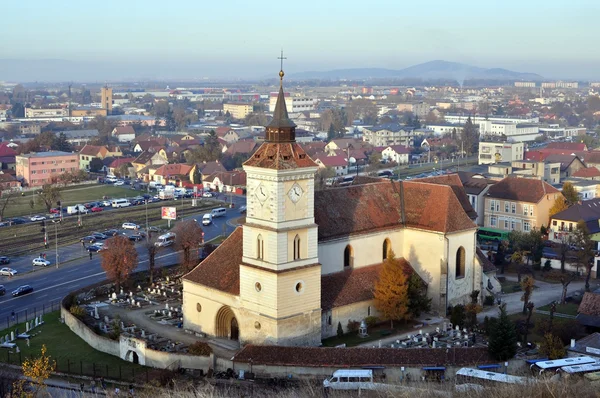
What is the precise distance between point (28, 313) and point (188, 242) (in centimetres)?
1052

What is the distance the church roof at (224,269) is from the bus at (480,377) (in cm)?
1109

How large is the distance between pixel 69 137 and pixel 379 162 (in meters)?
56.9

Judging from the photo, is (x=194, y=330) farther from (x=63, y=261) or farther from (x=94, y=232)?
(x=94, y=232)

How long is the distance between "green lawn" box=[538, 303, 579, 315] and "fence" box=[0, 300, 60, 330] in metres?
25.9

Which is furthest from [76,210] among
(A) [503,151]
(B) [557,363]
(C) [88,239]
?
(B) [557,363]

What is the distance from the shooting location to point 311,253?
36.0 m

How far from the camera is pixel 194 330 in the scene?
39.0 m

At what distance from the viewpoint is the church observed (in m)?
35.1

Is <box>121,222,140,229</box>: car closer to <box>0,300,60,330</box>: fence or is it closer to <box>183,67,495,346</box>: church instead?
<box>0,300,60,330</box>: fence

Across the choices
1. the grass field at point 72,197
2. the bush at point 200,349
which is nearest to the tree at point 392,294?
the bush at point 200,349

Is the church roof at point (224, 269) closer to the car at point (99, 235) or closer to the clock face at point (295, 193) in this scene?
the clock face at point (295, 193)

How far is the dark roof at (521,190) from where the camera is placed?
62.0 metres

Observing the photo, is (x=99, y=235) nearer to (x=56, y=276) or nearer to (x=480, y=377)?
(x=56, y=276)

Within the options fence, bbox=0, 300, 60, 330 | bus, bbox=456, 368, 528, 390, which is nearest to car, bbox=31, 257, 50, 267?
fence, bbox=0, 300, 60, 330
